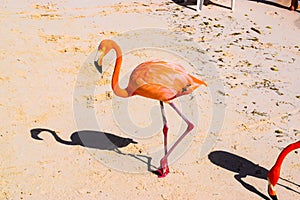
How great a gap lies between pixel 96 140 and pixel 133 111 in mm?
661

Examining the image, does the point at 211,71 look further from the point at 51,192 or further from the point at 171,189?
the point at 51,192

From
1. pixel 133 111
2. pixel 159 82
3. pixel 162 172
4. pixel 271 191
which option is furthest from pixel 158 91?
pixel 133 111

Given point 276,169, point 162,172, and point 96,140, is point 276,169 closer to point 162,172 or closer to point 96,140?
point 162,172

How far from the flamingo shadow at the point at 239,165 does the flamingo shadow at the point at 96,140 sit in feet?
2.01

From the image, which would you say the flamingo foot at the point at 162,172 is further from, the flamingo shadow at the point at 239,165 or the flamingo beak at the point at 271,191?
the flamingo beak at the point at 271,191

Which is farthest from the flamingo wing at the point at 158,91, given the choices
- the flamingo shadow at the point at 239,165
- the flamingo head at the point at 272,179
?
the flamingo head at the point at 272,179

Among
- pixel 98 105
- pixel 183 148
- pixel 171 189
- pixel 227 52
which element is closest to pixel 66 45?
pixel 98 105

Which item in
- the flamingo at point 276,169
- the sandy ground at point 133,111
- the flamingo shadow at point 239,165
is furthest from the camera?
the flamingo shadow at point 239,165

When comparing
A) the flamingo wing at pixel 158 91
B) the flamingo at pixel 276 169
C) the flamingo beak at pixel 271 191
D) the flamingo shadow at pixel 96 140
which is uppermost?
the flamingo wing at pixel 158 91

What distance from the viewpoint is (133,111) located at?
15.4 feet

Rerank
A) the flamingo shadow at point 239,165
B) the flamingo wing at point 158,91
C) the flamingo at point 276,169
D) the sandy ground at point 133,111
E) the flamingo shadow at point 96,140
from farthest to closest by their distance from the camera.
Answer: the flamingo shadow at point 96,140, the flamingo shadow at point 239,165, the sandy ground at point 133,111, the flamingo wing at point 158,91, the flamingo at point 276,169

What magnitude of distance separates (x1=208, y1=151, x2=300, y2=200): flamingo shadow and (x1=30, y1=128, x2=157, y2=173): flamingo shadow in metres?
0.61

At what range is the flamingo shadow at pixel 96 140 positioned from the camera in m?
4.09

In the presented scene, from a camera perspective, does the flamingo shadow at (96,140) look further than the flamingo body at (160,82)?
Yes
